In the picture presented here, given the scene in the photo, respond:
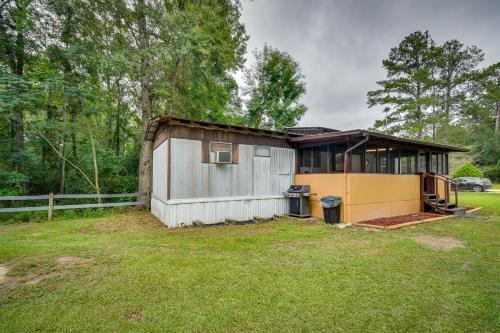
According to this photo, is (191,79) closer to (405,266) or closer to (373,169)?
(373,169)

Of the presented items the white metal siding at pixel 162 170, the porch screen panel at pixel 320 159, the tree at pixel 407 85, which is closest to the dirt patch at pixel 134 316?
the white metal siding at pixel 162 170

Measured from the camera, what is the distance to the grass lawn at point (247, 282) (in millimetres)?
2273

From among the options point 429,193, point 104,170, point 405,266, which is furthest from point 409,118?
point 104,170

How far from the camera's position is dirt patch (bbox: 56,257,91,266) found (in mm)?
3779

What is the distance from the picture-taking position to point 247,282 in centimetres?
310

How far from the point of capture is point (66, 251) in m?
4.36

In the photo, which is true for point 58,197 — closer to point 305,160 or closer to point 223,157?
point 223,157

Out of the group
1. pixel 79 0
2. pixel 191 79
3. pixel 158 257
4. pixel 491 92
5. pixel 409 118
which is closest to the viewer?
pixel 158 257

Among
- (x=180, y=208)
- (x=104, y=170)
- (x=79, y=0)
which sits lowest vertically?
(x=180, y=208)

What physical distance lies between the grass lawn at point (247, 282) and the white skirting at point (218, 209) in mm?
854

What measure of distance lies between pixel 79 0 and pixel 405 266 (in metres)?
12.6

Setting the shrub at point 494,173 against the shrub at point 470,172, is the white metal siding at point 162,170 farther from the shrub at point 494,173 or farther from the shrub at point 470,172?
the shrub at point 494,173

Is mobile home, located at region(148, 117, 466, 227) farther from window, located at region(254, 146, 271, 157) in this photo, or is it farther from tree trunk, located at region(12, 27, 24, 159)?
tree trunk, located at region(12, 27, 24, 159)

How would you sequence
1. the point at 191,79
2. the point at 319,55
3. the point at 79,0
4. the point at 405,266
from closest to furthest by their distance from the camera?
the point at 405,266, the point at 79,0, the point at 191,79, the point at 319,55
